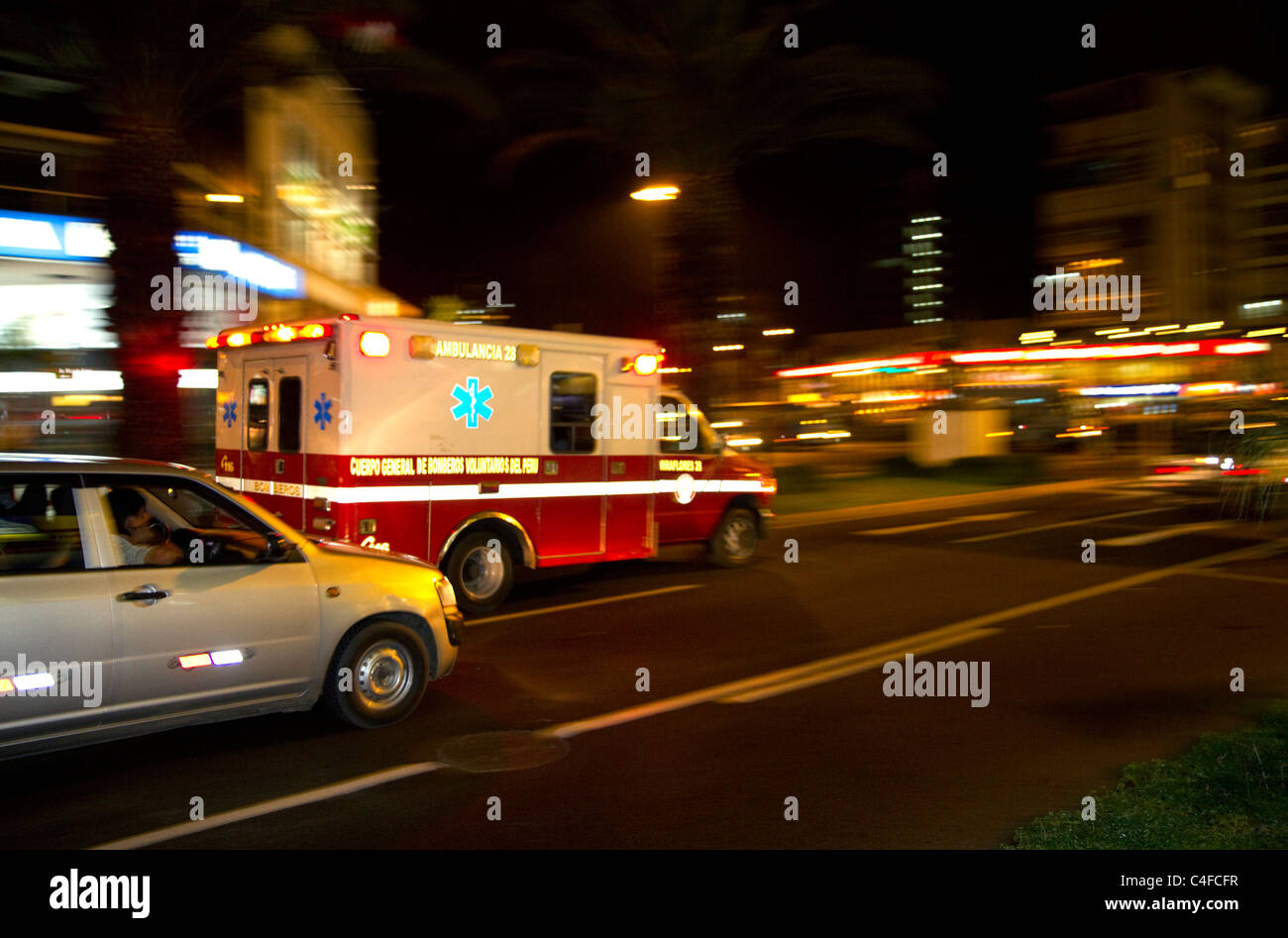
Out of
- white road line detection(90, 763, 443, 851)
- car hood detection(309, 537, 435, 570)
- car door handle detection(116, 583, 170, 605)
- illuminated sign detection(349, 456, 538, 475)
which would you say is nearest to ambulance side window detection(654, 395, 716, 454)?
illuminated sign detection(349, 456, 538, 475)

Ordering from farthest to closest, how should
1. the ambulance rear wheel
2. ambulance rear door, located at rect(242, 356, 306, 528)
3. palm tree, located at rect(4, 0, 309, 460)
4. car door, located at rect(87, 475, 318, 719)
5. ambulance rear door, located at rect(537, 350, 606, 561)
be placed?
palm tree, located at rect(4, 0, 309, 460) → ambulance rear door, located at rect(537, 350, 606, 561) → the ambulance rear wheel → ambulance rear door, located at rect(242, 356, 306, 528) → car door, located at rect(87, 475, 318, 719)

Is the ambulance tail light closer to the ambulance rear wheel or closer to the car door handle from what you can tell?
the ambulance rear wheel

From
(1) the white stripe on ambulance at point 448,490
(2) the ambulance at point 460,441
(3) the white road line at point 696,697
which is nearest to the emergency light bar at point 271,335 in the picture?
(2) the ambulance at point 460,441

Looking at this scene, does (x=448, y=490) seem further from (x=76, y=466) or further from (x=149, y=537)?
(x=76, y=466)

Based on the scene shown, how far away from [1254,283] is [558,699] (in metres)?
110

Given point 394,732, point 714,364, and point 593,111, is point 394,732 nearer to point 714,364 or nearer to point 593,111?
point 714,364

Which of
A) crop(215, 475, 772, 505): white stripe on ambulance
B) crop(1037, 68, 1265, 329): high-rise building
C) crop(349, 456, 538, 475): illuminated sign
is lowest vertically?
crop(215, 475, 772, 505): white stripe on ambulance

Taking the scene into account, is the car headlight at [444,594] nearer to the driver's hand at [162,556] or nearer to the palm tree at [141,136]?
the driver's hand at [162,556]

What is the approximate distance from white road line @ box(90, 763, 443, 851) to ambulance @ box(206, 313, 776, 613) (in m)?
3.46

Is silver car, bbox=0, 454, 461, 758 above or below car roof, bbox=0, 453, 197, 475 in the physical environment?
below

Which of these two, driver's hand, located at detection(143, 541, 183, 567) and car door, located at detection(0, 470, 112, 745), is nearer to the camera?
car door, located at detection(0, 470, 112, 745)

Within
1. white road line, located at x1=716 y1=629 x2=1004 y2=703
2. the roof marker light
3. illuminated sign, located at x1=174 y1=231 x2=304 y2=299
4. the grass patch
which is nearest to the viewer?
the grass patch

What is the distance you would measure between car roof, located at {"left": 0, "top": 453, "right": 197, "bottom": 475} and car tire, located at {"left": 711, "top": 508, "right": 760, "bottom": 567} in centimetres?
789

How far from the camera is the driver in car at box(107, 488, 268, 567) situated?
5.66 m
